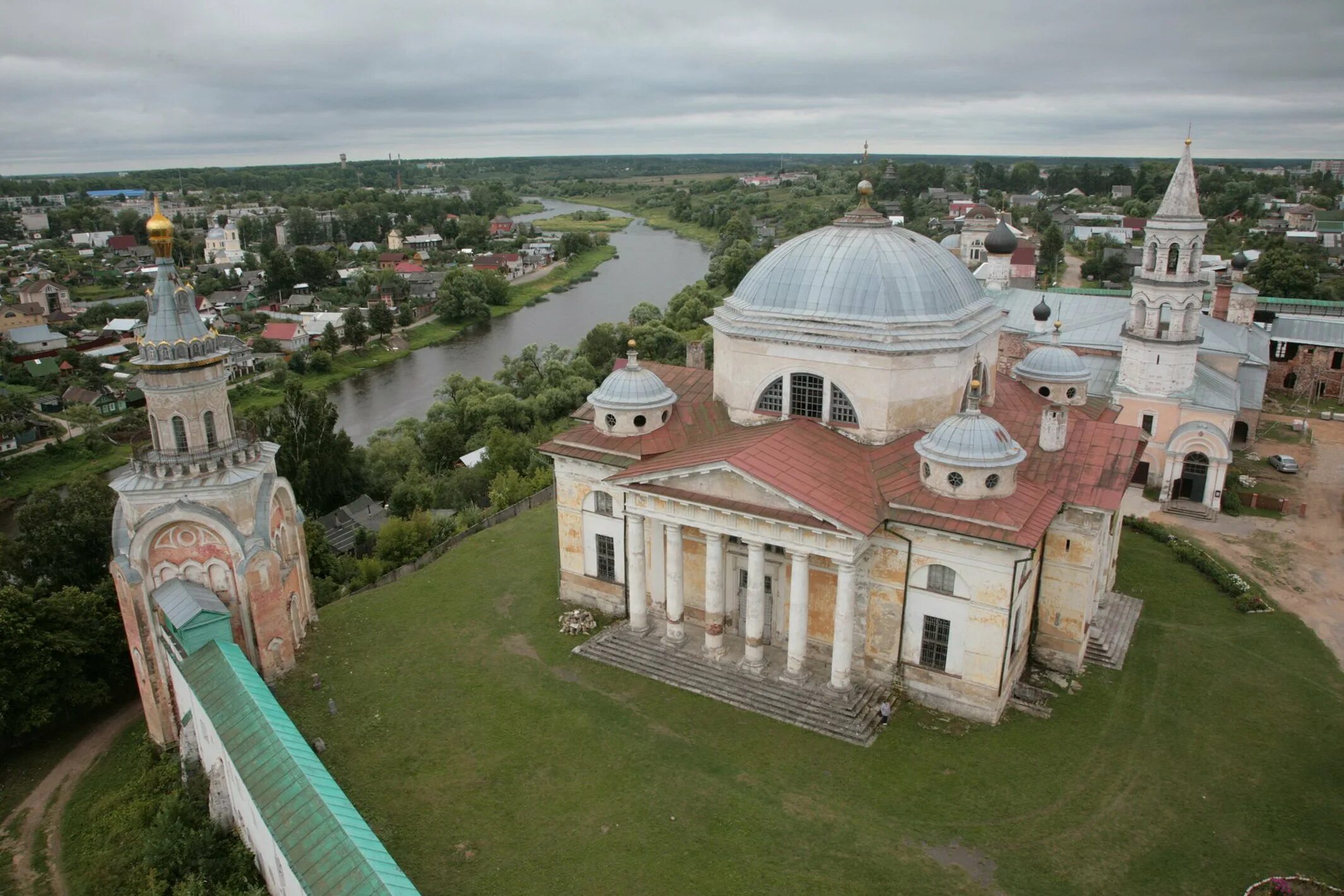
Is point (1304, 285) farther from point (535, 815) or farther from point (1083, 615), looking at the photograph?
point (535, 815)

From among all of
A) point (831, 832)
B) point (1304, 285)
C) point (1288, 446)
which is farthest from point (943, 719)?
point (1304, 285)

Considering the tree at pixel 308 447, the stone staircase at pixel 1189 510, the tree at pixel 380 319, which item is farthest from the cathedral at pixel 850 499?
the tree at pixel 380 319

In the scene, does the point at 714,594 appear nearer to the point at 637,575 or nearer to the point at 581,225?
the point at 637,575

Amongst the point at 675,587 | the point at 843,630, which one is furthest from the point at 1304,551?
the point at 675,587

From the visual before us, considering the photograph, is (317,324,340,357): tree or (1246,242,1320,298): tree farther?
(317,324,340,357): tree

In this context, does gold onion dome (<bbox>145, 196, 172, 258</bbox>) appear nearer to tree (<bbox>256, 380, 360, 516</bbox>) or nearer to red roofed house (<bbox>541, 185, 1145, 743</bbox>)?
red roofed house (<bbox>541, 185, 1145, 743</bbox>)

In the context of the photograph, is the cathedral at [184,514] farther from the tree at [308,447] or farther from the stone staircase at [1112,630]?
the stone staircase at [1112,630]

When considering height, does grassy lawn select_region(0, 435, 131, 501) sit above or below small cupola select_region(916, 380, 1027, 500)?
below

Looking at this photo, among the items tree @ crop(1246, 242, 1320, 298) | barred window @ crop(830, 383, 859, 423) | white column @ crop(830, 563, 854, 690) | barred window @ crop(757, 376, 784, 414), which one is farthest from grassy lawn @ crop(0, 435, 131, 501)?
tree @ crop(1246, 242, 1320, 298)
